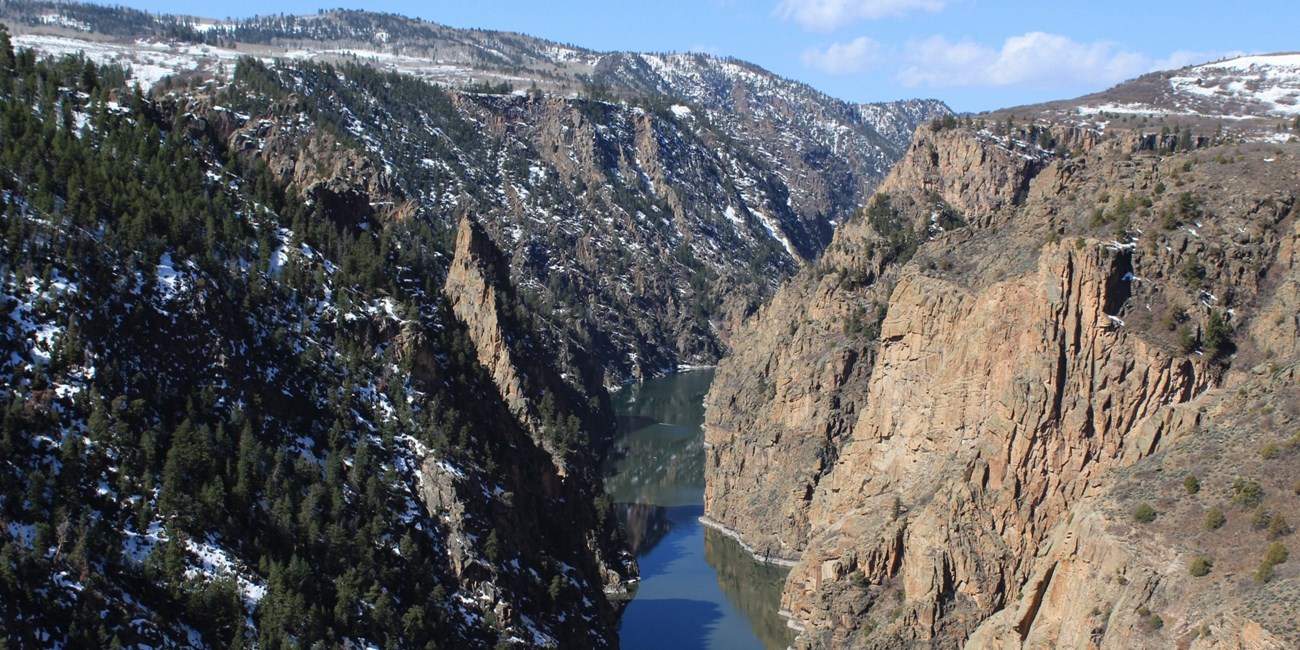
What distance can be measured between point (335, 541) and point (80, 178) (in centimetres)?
2924

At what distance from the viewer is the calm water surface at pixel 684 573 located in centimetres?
10269

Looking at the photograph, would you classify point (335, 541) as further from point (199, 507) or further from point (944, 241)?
point (944, 241)

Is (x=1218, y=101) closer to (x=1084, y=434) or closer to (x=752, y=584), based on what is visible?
(x=752, y=584)

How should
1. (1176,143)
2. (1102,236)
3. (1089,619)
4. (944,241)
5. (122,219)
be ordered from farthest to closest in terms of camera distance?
(1176,143) < (944,241) < (1102,236) < (122,219) < (1089,619)

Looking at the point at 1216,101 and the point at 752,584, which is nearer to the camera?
the point at 752,584

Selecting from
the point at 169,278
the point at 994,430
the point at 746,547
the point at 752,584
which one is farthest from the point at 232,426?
the point at 746,547

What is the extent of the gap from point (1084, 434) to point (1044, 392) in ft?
11.2

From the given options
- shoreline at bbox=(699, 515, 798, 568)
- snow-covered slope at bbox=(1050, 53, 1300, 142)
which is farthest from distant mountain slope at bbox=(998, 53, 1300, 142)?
shoreline at bbox=(699, 515, 798, 568)

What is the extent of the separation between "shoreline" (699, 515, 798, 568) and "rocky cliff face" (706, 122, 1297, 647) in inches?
539

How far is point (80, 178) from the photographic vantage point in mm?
82250

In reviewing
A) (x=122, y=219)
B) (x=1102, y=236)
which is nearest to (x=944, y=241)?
(x=1102, y=236)

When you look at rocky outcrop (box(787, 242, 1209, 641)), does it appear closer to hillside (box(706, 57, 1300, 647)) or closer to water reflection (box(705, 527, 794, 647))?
hillside (box(706, 57, 1300, 647))

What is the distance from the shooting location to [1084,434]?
261 ft

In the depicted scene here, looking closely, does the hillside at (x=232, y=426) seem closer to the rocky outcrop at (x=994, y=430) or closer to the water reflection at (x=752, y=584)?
the water reflection at (x=752, y=584)
